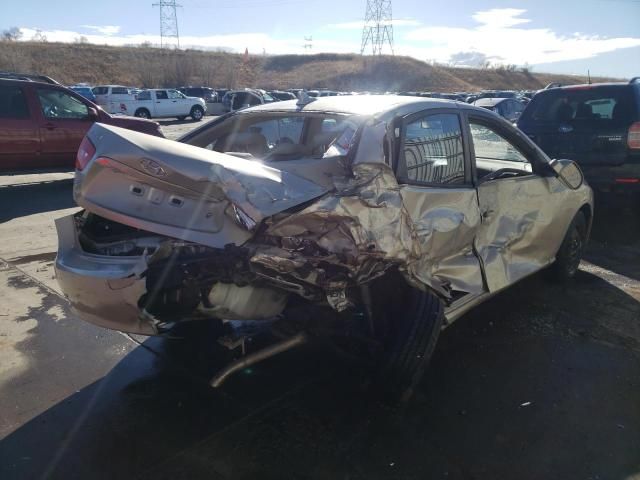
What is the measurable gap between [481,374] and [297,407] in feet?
4.05

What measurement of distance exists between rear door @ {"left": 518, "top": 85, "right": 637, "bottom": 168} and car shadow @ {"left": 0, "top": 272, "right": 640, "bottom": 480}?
369 centimetres

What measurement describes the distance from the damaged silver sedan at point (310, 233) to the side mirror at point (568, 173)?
795 millimetres

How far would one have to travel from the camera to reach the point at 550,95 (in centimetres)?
755

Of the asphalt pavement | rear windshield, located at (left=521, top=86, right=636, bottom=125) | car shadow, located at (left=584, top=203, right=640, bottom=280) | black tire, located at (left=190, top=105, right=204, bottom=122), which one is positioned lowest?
black tire, located at (left=190, top=105, right=204, bottom=122)

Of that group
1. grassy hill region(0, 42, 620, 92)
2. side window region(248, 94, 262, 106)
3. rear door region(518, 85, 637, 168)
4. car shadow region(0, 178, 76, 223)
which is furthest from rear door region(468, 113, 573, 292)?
grassy hill region(0, 42, 620, 92)

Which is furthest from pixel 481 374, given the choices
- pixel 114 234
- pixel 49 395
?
pixel 49 395

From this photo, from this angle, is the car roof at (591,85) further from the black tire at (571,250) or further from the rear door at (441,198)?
the rear door at (441,198)

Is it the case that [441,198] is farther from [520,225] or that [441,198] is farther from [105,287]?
[105,287]

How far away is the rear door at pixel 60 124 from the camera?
9281mm

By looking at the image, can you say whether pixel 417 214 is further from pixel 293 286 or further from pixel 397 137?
pixel 293 286

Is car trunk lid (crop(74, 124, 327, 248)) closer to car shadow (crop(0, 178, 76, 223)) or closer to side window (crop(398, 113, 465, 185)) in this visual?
side window (crop(398, 113, 465, 185))

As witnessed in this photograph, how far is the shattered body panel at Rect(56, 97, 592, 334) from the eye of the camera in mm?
2475

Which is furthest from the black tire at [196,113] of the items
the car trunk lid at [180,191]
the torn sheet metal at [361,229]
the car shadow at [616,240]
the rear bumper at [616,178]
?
the torn sheet metal at [361,229]

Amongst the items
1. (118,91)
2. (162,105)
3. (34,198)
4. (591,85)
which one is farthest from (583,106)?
(118,91)
